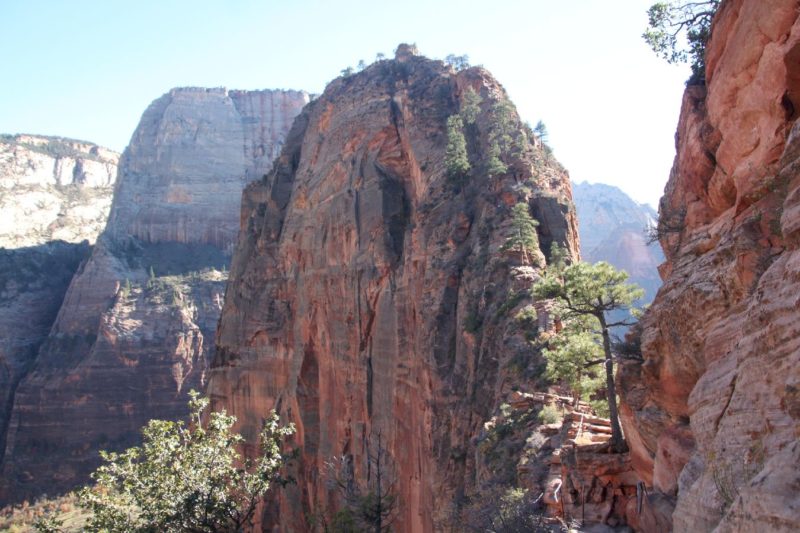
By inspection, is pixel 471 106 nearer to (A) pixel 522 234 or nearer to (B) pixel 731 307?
(A) pixel 522 234

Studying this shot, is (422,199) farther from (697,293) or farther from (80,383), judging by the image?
(80,383)

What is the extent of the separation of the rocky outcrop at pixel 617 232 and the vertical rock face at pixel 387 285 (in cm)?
8818

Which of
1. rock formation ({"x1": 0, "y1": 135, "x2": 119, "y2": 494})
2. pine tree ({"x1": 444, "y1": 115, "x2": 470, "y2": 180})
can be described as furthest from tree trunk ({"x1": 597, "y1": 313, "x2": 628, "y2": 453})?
rock formation ({"x1": 0, "y1": 135, "x2": 119, "y2": 494})

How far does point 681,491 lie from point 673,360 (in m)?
3.66

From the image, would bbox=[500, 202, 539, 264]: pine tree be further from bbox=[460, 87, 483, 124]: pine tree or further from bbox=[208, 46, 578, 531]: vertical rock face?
bbox=[460, 87, 483, 124]: pine tree

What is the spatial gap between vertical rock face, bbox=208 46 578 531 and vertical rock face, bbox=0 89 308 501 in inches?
1851

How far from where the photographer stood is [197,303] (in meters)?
114

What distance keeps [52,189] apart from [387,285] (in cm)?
13383

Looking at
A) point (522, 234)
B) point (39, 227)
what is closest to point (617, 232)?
point (39, 227)

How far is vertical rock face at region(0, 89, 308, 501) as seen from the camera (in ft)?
313

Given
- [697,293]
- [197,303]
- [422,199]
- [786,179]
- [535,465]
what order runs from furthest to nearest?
1. [197,303]
2. [422,199]
3. [535,465]
4. [697,293]
5. [786,179]

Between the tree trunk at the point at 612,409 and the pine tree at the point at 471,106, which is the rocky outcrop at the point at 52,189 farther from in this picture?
the tree trunk at the point at 612,409

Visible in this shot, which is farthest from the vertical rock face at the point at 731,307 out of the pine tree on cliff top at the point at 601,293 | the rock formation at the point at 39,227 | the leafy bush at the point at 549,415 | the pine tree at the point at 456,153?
the rock formation at the point at 39,227

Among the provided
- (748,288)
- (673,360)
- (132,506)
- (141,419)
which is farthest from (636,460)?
(141,419)
